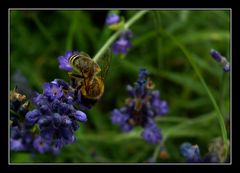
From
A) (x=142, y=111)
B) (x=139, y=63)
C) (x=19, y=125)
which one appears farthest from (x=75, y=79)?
(x=139, y=63)

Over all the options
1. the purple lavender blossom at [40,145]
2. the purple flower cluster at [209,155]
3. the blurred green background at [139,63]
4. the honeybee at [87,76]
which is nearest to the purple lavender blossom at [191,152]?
the purple flower cluster at [209,155]

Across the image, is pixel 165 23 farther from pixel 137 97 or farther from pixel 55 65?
pixel 137 97

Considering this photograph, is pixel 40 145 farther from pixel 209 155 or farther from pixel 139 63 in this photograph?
pixel 139 63

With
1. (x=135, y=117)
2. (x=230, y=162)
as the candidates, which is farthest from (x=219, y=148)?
(x=135, y=117)

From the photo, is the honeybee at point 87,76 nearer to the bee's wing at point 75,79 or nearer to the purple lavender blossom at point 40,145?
the bee's wing at point 75,79

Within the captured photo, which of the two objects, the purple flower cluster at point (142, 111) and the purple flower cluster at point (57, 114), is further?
the purple flower cluster at point (142, 111)
